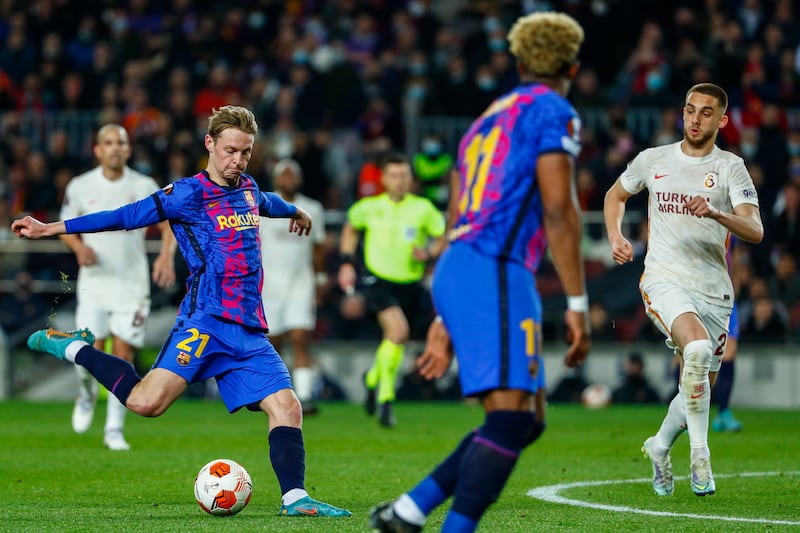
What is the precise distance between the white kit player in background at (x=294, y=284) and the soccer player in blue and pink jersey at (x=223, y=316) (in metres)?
7.93

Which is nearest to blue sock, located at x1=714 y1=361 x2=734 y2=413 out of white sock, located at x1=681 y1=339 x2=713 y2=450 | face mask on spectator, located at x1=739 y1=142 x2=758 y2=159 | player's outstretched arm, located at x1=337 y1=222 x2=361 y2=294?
player's outstretched arm, located at x1=337 y1=222 x2=361 y2=294

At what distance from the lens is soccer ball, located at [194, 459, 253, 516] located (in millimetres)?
7395

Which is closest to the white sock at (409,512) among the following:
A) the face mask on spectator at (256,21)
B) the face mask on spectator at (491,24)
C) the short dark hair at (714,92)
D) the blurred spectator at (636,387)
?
the short dark hair at (714,92)

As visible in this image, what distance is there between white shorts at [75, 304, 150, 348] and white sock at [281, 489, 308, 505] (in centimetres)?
492

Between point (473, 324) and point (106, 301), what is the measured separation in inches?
283

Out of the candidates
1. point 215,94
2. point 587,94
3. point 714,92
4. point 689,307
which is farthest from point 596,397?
point 714,92

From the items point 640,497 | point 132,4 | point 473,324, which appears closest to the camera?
point 473,324

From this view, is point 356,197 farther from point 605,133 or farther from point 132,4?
point 132,4

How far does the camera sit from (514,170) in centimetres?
548

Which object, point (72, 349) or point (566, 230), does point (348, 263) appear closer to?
point (72, 349)

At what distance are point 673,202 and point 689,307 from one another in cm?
70

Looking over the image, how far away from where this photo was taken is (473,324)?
214 inches

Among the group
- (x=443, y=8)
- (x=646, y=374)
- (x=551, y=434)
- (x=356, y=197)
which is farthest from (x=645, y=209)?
(x=443, y=8)

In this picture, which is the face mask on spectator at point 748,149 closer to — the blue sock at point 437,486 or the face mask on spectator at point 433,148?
the face mask on spectator at point 433,148
